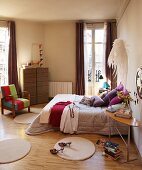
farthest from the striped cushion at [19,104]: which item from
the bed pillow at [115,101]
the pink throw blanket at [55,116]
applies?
the bed pillow at [115,101]

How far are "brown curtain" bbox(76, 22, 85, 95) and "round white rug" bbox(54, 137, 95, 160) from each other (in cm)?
290

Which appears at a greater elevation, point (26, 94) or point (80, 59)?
point (80, 59)

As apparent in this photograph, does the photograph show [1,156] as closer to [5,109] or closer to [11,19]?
[5,109]

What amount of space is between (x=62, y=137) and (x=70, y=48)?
3.62 m

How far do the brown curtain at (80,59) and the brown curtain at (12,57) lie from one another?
82.6 inches

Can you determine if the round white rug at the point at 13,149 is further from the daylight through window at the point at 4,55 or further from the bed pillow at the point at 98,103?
the daylight through window at the point at 4,55

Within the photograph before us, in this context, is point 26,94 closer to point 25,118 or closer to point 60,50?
point 25,118

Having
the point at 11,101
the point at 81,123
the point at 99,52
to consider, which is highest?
the point at 99,52

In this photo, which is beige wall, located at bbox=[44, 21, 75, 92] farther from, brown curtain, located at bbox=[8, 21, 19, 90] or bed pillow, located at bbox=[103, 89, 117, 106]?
bed pillow, located at bbox=[103, 89, 117, 106]

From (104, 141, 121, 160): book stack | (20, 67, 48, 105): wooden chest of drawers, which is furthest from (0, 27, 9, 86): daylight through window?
(104, 141, 121, 160): book stack

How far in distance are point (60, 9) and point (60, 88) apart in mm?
2756

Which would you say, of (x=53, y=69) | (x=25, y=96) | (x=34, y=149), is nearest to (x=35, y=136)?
(x=34, y=149)

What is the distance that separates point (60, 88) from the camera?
6.37 m

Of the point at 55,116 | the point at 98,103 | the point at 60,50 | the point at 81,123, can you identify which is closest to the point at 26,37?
the point at 60,50
